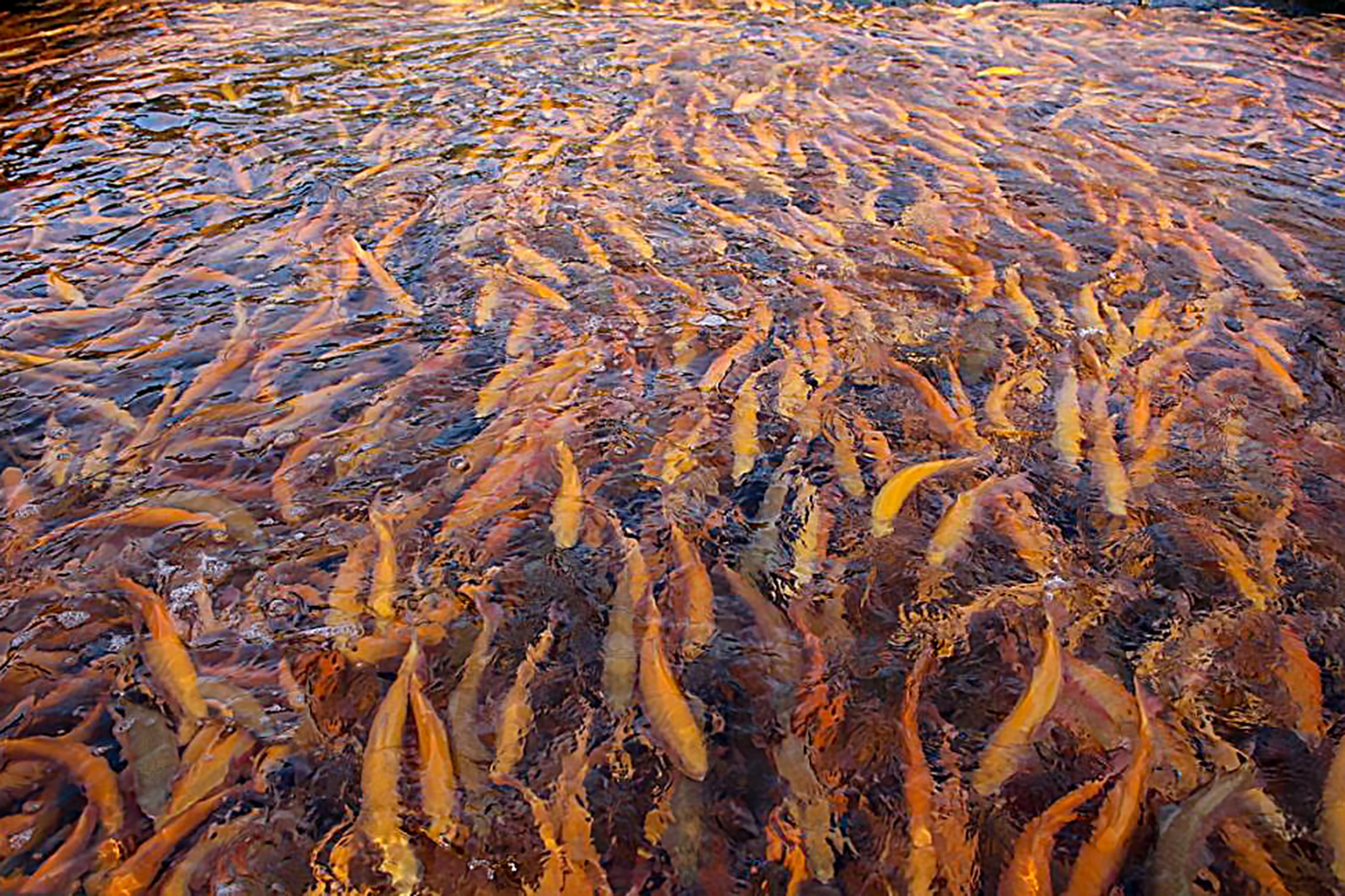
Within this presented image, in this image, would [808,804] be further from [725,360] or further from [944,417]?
[725,360]

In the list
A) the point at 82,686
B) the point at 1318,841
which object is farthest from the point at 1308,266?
the point at 82,686

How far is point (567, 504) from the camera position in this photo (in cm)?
271

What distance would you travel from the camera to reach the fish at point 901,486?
8.71 feet

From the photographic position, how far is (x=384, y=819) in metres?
1.98

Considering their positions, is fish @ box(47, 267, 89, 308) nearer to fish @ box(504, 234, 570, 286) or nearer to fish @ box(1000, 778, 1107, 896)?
fish @ box(504, 234, 570, 286)

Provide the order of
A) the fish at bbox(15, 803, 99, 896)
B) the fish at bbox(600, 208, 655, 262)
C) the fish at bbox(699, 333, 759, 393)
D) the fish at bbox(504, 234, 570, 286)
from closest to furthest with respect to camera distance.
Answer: the fish at bbox(15, 803, 99, 896)
the fish at bbox(699, 333, 759, 393)
the fish at bbox(504, 234, 570, 286)
the fish at bbox(600, 208, 655, 262)

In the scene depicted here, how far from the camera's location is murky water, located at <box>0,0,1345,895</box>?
6.52 feet

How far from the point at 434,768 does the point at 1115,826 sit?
4.27 ft

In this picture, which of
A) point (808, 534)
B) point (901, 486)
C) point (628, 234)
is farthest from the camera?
point (628, 234)

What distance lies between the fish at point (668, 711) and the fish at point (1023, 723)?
0.55 meters

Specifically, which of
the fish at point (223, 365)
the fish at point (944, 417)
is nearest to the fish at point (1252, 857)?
the fish at point (944, 417)

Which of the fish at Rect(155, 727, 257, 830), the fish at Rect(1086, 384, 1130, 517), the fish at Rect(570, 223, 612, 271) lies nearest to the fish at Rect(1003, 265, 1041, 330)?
the fish at Rect(1086, 384, 1130, 517)

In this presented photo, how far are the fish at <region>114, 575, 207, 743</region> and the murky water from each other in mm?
11

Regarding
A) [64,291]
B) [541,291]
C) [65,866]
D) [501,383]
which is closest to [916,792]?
[65,866]
